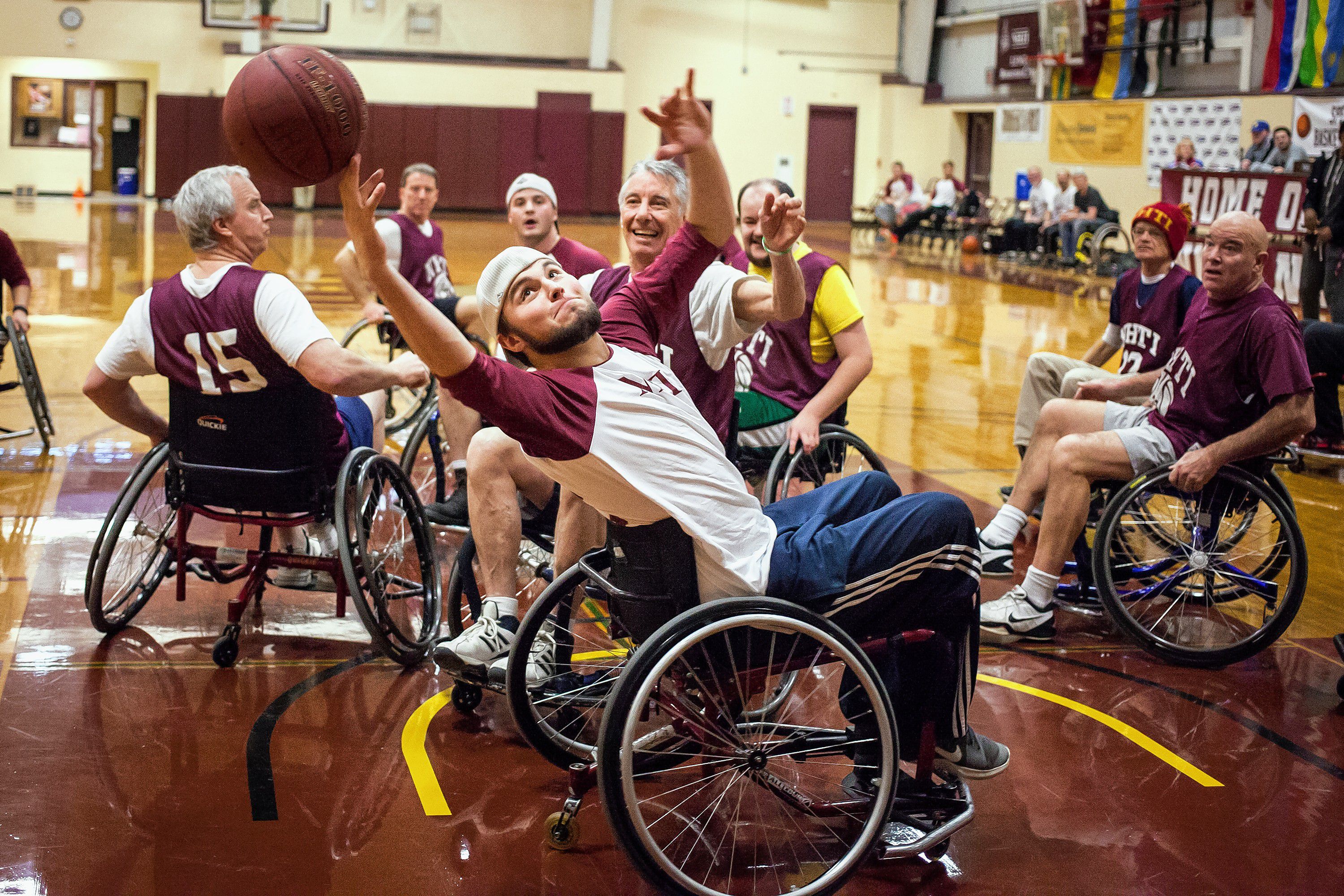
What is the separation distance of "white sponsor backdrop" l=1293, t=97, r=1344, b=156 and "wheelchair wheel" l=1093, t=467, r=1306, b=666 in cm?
1161

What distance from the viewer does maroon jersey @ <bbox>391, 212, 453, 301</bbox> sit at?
572cm

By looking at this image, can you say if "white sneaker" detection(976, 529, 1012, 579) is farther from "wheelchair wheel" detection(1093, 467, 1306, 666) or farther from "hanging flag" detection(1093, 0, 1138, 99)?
"hanging flag" detection(1093, 0, 1138, 99)

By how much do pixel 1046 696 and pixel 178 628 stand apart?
2.40 meters

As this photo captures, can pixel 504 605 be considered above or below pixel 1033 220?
below

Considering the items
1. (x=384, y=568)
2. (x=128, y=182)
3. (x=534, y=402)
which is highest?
(x=128, y=182)

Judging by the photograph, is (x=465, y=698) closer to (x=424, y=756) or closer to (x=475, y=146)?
(x=424, y=756)

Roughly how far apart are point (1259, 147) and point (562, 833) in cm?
1412

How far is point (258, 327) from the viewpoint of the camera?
3123 mm

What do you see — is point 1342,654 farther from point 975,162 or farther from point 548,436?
point 975,162

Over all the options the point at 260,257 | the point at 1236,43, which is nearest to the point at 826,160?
the point at 1236,43

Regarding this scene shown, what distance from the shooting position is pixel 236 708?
120 inches

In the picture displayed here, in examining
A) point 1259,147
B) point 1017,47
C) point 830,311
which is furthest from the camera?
point 1017,47

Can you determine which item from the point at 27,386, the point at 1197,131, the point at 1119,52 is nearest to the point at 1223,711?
the point at 27,386

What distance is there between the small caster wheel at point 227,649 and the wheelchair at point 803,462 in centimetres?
149
